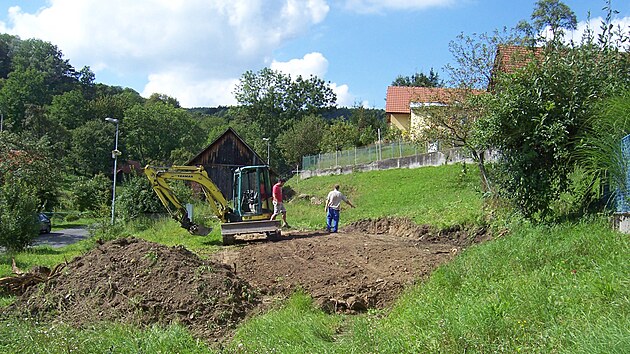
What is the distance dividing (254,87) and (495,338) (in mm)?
77942

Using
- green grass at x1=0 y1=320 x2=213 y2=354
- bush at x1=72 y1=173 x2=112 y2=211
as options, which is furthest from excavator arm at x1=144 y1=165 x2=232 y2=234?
bush at x1=72 y1=173 x2=112 y2=211

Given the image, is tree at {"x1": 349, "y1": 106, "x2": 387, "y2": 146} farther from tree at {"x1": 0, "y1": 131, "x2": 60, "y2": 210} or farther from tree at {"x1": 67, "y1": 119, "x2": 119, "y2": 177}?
tree at {"x1": 67, "y1": 119, "x2": 119, "y2": 177}

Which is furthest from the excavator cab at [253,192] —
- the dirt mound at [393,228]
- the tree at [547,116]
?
the tree at [547,116]

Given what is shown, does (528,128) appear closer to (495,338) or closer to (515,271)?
(515,271)

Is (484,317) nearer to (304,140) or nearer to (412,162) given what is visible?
(412,162)

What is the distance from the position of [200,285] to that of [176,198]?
10.1m

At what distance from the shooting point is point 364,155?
126 ft

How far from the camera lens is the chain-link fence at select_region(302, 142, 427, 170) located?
33094 millimetres

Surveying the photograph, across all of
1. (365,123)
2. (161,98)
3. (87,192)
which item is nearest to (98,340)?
(87,192)

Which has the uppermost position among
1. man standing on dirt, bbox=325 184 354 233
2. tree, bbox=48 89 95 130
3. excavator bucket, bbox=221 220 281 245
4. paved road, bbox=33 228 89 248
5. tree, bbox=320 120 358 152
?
tree, bbox=48 89 95 130

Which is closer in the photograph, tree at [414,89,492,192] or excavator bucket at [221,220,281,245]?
excavator bucket at [221,220,281,245]

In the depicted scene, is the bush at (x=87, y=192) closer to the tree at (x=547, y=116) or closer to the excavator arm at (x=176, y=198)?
the excavator arm at (x=176, y=198)

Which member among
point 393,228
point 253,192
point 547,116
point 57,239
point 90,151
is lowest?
point 57,239

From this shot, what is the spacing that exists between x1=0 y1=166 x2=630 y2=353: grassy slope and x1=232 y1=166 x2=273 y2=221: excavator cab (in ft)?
30.7
